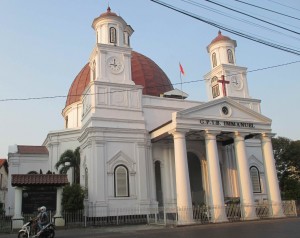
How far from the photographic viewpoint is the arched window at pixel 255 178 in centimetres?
2912

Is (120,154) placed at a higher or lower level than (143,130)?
lower

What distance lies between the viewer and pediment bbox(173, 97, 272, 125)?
907 inches

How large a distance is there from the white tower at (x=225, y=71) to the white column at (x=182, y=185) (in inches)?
411

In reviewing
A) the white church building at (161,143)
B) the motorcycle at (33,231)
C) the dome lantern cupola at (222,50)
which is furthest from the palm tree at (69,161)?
the dome lantern cupola at (222,50)

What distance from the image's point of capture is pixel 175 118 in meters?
22.3

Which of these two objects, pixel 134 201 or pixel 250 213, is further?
pixel 134 201

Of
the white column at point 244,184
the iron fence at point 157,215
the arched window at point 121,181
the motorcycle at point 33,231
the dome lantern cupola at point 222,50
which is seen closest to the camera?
the motorcycle at point 33,231

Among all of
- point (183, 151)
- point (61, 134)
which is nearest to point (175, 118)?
point (183, 151)

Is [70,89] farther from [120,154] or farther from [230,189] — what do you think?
[230,189]

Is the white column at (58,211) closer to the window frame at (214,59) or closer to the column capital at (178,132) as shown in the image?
the column capital at (178,132)

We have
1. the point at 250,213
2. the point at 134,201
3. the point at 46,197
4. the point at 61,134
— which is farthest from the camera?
the point at 61,134

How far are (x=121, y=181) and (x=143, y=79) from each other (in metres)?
12.0

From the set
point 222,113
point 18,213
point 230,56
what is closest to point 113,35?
point 222,113

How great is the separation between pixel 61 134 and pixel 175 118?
15.1 meters
